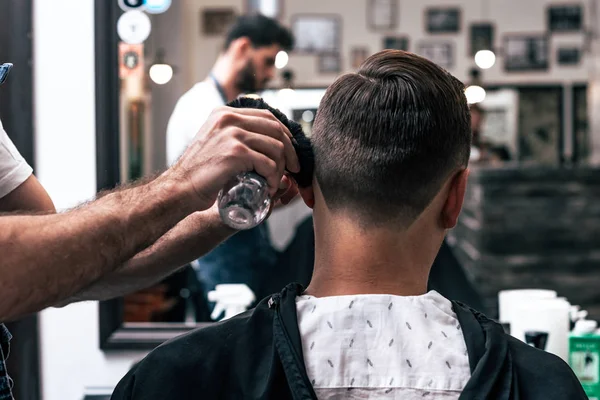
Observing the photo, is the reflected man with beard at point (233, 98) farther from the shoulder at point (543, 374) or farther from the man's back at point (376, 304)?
the shoulder at point (543, 374)

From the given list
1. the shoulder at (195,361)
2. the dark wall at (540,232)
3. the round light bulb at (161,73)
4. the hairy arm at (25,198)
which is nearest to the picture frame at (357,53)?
the dark wall at (540,232)

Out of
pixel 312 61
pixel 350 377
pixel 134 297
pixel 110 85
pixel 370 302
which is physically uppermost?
pixel 312 61

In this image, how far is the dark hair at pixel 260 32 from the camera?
3070mm

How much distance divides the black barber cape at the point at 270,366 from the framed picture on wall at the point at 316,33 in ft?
26.7

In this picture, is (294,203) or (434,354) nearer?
(434,354)

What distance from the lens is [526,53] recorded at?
10367 mm

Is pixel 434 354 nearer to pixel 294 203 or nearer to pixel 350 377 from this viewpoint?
pixel 350 377

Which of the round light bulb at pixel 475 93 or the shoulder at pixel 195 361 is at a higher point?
the round light bulb at pixel 475 93

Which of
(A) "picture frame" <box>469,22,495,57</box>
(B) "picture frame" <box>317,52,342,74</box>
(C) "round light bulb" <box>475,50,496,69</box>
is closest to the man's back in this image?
(B) "picture frame" <box>317,52,342,74</box>

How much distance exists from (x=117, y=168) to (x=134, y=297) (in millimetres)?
434

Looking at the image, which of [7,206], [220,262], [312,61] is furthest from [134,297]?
[312,61]

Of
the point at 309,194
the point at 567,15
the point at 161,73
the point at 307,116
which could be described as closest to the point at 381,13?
the point at 567,15

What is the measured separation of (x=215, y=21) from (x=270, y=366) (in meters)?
4.37

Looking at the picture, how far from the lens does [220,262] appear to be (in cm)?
268
